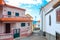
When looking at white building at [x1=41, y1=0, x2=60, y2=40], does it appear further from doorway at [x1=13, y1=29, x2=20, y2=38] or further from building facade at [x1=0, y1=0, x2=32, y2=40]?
doorway at [x1=13, y1=29, x2=20, y2=38]

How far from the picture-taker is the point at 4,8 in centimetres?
2559

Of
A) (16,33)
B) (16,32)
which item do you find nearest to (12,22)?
(16,32)

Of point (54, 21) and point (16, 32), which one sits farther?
point (16, 32)

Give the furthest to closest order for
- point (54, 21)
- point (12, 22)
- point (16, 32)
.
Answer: point (16, 32) → point (12, 22) → point (54, 21)

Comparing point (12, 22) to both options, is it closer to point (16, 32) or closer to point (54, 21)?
point (16, 32)

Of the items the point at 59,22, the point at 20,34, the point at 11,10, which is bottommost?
the point at 20,34

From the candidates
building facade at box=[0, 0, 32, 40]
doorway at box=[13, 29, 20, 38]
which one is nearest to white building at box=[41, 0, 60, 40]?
building facade at box=[0, 0, 32, 40]

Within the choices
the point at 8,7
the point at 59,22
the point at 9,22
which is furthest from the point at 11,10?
the point at 59,22

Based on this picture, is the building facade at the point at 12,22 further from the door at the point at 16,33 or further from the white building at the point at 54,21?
the white building at the point at 54,21

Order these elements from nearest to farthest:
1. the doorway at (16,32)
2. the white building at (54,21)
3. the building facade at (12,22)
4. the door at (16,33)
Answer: the white building at (54,21), the building facade at (12,22), the doorway at (16,32), the door at (16,33)

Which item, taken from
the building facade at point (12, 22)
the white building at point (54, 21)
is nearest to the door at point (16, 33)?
the building facade at point (12, 22)

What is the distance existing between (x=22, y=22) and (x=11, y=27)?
2.90 meters

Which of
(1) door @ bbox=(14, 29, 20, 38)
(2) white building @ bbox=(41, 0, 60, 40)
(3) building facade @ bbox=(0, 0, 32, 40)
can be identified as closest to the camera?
(2) white building @ bbox=(41, 0, 60, 40)

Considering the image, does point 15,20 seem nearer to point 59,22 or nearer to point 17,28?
point 17,28
